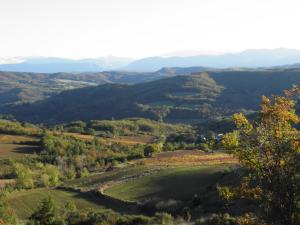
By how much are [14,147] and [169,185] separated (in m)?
76.0

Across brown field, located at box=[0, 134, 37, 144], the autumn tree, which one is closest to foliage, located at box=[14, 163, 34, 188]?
brown field, located at box=[0, 134, 37, 144]

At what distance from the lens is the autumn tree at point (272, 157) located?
15719mm

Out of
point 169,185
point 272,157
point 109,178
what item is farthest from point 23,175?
point 272,157

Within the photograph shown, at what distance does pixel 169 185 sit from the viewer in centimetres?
6106

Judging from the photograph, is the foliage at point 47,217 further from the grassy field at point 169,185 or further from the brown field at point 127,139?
the brown field at point 127,139

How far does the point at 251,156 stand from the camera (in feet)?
54.2

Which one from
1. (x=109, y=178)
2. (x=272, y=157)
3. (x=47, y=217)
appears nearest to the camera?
(x=272, y=157)

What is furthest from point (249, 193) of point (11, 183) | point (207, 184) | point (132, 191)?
point (11, 183)

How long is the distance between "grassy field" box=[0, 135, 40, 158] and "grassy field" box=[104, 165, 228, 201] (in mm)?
56754

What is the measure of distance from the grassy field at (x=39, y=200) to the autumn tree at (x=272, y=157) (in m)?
40.3

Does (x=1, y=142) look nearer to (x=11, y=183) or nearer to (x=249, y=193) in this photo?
(x=11, y=183)

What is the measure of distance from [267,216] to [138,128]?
179 metres

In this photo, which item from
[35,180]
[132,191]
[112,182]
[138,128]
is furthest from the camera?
[138,128]

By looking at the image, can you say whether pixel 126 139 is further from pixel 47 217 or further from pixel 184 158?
pixel 47 217
